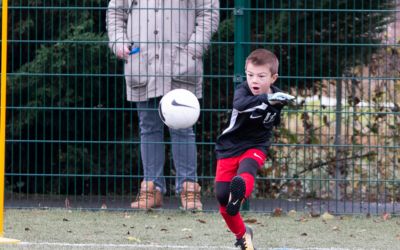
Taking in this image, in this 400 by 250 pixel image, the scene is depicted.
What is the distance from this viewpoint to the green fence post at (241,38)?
9828 mm

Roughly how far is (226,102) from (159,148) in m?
0.89

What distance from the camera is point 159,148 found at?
9883 mm

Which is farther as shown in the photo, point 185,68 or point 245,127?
point 185,68

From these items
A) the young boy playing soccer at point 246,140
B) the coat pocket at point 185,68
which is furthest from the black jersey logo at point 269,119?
the coat pocket at point 185,68

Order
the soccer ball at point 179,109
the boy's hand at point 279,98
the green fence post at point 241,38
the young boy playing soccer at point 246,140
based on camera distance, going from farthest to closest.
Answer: the green fence post at point 241,38
the soccer ball at point 179,109
the young boy playing soccer at point 246,140
the boy's hand at point 279,98

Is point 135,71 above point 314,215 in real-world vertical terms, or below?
above

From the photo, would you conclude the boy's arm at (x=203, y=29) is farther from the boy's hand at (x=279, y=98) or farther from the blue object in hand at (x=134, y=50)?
the boy's hand at (x=279, y=98)

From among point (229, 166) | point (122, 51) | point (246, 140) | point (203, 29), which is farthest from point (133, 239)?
point (203, 29)

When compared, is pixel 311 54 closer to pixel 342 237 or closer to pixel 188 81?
pixel 188 81

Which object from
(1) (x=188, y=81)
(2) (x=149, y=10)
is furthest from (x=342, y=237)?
(2) (x=149, y=10)

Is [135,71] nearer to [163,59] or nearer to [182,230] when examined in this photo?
[163,59]

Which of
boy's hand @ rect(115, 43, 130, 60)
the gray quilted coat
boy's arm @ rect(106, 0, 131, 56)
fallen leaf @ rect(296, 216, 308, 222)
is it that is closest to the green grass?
fallen leaf @ rect(296, 216, 308, 222)

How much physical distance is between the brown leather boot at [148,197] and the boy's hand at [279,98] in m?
2.93

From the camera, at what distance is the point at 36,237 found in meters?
8.20
